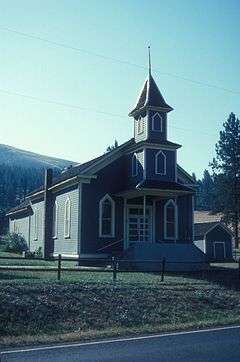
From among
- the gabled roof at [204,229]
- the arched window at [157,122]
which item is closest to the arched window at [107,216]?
the arched window at [157,122]

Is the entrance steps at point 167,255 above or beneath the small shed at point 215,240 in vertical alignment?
beneath

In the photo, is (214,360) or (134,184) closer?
(214,360)

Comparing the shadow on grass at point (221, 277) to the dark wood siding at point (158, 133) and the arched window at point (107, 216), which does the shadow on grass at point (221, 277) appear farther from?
the dark wood siding at point (158, 133)

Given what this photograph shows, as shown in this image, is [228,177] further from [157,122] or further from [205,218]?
[157,122]

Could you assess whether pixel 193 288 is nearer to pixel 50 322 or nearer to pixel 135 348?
pixel 50 322

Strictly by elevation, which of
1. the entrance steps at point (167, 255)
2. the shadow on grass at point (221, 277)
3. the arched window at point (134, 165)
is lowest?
the shadow on grass at point (221, 277)

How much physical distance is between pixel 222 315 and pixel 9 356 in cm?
822

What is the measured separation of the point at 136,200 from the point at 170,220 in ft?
8.73

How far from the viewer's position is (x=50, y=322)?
13.7 metres

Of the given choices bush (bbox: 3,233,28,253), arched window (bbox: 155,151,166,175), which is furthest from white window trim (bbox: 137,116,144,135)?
bush (bbox: 3,233,28,253)

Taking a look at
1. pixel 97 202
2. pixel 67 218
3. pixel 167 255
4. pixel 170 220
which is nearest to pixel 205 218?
pixel 170 220

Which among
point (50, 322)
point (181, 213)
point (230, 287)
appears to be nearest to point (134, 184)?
point (181, 213)

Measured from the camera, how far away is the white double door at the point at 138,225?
32.7m

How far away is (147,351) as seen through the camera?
Answer: 1049 centimetres
